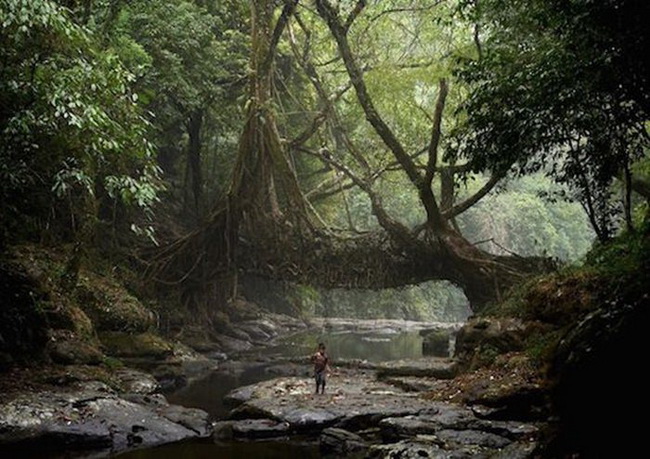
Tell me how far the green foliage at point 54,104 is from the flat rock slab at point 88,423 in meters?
3.38

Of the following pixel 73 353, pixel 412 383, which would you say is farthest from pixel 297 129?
pixel 73 353

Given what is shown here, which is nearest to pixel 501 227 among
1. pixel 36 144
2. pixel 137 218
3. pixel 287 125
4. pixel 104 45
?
pixel 287 125

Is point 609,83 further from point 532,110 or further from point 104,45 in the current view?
point 104,45

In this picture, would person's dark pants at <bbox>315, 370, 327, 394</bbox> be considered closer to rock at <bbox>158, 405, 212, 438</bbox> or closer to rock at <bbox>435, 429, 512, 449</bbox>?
rock at <bbox>158, 405, 212, 438</bbox>

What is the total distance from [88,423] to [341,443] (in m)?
3.86

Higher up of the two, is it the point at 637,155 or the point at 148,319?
the point at 637,155

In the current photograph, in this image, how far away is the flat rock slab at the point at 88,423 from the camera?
28.2 ft

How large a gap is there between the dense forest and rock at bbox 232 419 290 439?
13.7ft

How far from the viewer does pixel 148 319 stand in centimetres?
1691

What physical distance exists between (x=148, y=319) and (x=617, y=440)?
1407cm

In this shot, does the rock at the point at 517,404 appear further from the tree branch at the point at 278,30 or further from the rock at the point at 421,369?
the tree branch at the point at 278,30

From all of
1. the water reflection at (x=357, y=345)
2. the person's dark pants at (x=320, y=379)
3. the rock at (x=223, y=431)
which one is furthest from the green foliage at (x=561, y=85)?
the water reflection at (x=357, y=345)

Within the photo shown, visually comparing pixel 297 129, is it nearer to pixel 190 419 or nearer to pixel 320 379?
pixel 320 379

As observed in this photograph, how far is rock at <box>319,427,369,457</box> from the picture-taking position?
8.98 meters
